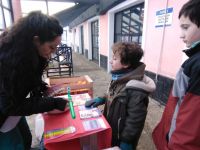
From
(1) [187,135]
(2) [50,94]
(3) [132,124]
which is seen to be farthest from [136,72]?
(2) [50,94]

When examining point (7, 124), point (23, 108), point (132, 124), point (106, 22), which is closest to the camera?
point (23, 108)

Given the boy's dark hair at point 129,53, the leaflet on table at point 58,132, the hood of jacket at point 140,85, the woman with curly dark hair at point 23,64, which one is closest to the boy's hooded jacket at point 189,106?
the hood of jacket at point 140,85

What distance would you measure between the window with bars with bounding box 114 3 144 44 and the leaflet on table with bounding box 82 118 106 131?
118 inches

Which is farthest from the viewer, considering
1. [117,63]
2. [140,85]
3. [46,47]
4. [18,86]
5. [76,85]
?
[76,85]

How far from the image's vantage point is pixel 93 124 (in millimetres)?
894

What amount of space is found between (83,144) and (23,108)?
0.41 m

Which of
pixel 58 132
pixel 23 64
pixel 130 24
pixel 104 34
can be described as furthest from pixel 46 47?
pixel 104 34

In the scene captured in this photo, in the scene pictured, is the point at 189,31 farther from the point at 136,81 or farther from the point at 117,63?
the point at 117,63

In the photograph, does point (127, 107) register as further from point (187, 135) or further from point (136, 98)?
point (187, 135)

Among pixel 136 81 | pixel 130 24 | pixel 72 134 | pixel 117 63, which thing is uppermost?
pixel 130 24

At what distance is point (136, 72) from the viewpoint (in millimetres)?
1104

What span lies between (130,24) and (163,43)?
62.2 inches

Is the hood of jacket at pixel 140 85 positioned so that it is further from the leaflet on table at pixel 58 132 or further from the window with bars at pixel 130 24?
the window with bars at pixel 130 24

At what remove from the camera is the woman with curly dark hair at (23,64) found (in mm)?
778
